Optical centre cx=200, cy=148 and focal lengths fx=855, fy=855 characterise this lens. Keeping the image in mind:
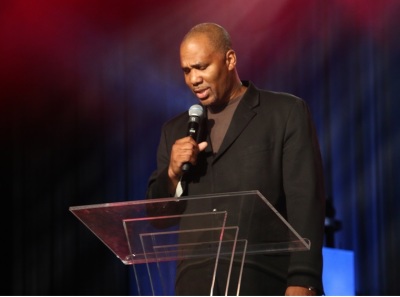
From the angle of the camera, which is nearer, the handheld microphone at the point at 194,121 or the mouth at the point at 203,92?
the handheld microphone at the point at 194,121

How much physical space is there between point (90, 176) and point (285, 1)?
6.24 feet

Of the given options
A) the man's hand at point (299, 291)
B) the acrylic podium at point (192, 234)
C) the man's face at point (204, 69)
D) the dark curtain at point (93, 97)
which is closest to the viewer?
the acrylic podium at point (192, 234)

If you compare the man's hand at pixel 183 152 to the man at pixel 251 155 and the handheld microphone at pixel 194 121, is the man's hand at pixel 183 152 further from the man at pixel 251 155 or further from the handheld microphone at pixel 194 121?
the handheld microphone at pixel 194 121

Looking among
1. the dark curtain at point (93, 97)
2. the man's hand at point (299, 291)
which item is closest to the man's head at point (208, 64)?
the man's hand at point (299, 291)

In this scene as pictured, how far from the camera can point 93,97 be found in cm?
627

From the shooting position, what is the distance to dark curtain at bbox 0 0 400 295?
6074mm

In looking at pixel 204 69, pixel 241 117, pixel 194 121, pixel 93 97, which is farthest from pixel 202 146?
pixel 93 97

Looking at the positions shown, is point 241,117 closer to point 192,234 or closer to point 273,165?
point 273,165

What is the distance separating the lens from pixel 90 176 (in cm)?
631

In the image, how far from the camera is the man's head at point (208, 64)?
2762 mm

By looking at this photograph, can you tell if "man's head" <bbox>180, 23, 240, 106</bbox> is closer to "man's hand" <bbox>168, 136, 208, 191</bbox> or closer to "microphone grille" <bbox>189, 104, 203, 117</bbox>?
"microphone grille" <bbox>189, 104, 203, 117</bbox>

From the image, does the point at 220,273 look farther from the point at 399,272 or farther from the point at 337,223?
the point at 399,272

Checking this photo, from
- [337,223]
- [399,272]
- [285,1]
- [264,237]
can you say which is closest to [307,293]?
[264,237]

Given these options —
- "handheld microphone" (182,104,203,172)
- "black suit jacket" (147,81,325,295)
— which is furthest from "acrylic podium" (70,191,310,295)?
"handheld microphone" (182,104,203,172)
